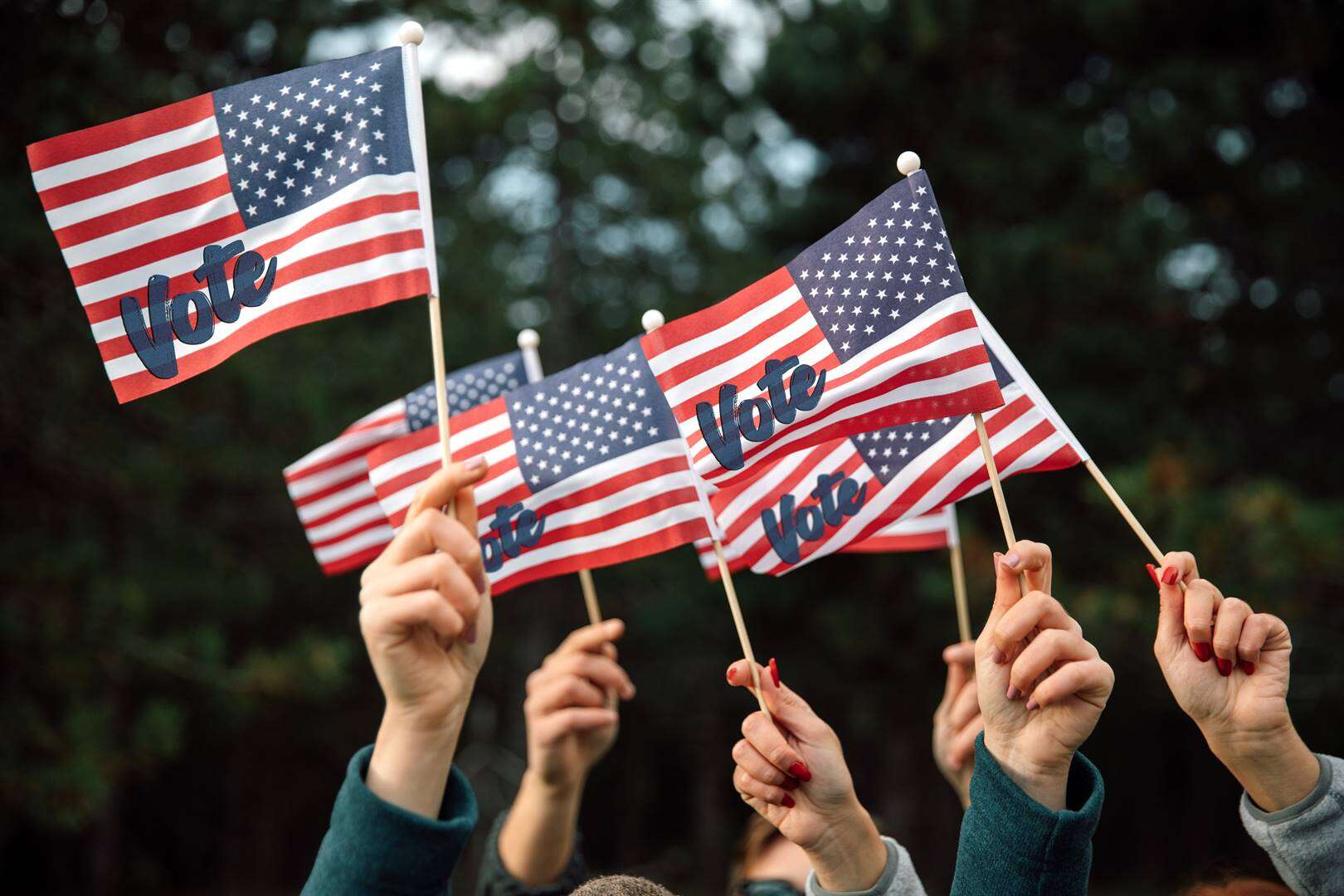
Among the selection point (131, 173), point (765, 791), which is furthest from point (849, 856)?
point (131, 173)

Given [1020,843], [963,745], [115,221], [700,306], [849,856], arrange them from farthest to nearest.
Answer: [700,306]
[963,745]
[115,221]
[849,856]
[1020,843]

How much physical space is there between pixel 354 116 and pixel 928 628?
1091cm

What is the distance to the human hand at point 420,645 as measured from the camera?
71.5 inches

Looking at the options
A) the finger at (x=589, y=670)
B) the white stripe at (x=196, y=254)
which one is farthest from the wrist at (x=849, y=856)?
the white stripe at (x=196, y=254)

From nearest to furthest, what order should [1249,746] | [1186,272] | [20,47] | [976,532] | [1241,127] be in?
[1249,746] < [20,47] < [976,532] < [1241,127] < [1186,272]

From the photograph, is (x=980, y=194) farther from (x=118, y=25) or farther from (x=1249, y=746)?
(x=1249, y=746)

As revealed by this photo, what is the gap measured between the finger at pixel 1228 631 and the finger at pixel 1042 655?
1.20 feet

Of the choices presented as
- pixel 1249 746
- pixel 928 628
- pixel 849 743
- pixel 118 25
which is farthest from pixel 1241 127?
pixel 849 743

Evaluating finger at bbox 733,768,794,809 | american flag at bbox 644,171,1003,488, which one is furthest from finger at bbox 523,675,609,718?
finger at bbox 733,768,794,809

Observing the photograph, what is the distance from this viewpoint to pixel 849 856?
2291mm

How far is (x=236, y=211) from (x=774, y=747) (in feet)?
5.99

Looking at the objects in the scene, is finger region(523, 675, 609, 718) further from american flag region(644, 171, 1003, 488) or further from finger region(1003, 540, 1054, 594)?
finger region(1003, 540, 1054, 594)

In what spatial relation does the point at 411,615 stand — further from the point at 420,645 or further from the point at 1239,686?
Result: the point at 1239,686

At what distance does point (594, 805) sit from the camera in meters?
23.3
